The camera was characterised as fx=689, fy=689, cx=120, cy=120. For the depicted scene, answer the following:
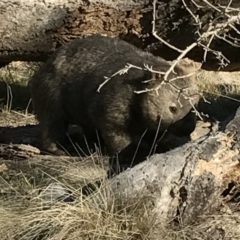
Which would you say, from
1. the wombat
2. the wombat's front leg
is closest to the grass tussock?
the wombat's front leg

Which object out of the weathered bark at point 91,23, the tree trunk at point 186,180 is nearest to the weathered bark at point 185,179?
the tree trunk at point 186,180

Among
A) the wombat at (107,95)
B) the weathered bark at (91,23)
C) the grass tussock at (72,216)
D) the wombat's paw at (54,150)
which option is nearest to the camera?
the grass tussock at (72,216)

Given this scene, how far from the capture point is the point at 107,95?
216 inches

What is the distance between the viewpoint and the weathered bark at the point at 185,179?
4.12m

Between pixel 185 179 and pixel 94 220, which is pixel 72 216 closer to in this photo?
pixel 94 220

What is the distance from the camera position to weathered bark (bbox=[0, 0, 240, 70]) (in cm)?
618

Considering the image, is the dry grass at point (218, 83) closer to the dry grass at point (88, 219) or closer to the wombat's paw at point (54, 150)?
the wombat's paw at point (54, 150)

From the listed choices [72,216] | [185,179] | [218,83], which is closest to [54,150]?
[72,216]

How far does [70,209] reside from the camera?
4121 millimetres

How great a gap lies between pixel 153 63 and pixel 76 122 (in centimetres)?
89

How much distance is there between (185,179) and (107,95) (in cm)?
151

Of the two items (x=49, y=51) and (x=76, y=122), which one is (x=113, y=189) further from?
(x=49, y=51)

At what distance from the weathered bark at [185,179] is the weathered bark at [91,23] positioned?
6.79ft

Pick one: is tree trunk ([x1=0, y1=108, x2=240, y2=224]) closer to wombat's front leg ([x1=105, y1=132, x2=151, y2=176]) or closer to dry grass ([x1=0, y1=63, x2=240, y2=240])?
dry grass ([x1=0, y1=63, x2=240, y2=240])
